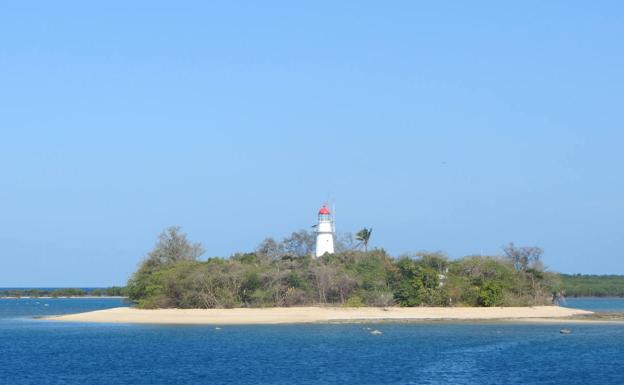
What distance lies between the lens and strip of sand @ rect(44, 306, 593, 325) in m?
63.8

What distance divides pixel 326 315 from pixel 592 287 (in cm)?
8177

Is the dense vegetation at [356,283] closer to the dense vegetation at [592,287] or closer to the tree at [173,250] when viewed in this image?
the tree at [173,250]

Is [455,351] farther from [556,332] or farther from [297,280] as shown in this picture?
[297,280]

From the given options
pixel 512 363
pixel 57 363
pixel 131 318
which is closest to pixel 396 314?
pixel 131 318

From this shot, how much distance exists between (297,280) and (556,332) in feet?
65.0

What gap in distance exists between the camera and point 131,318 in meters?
68.2

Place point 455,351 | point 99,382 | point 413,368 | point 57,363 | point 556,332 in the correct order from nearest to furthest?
1. point 99,382
2. point 413,368
3. point 57,363
4. point 455,351
5. point 556,332

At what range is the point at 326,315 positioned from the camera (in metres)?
64.6

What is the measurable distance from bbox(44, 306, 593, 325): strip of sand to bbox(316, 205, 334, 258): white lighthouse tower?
10022 mm

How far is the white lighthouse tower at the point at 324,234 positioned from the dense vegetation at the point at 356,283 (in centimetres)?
495

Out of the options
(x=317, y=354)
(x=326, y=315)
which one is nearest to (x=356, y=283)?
(x=326, y=315)

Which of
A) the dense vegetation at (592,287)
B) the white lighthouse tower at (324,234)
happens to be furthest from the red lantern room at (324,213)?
the dense vegetation at (592,287)

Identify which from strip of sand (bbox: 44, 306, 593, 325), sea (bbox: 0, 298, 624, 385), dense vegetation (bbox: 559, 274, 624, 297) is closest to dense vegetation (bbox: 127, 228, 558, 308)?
strip of sand (bbox: 44, 306, 593, 325)

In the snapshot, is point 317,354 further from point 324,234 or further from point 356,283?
point 324,234
